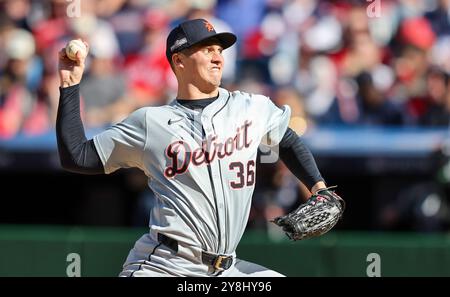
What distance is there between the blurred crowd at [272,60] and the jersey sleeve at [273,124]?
4.36 m

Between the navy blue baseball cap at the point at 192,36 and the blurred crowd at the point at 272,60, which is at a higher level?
the blurred crowd at the point at 272,60

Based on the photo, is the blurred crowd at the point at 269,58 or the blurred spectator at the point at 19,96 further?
the blurred spectator at the point at 19,96

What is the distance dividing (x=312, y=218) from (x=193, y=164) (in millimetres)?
607

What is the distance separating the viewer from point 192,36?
14.4 ft

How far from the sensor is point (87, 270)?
7.27m

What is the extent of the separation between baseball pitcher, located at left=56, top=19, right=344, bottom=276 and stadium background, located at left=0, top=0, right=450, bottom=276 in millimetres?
4329

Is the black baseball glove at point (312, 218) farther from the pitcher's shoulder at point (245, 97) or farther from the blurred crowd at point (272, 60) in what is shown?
the blurred crowd at point (272, 60)

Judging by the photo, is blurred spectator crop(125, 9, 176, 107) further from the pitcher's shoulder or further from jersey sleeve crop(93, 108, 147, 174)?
jersey sleeve crop(93, 108, 147, 174)

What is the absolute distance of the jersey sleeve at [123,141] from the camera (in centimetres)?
435

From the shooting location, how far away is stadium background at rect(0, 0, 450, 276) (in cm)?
916

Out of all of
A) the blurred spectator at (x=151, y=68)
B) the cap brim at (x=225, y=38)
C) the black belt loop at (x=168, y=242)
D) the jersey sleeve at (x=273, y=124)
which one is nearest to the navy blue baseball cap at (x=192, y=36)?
the cap brim at (x=225, y=38)

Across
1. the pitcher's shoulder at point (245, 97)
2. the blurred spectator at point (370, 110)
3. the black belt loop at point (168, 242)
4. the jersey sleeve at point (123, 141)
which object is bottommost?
the black belt loop at point (168, 242)

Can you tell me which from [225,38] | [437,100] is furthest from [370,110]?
[225,38]
